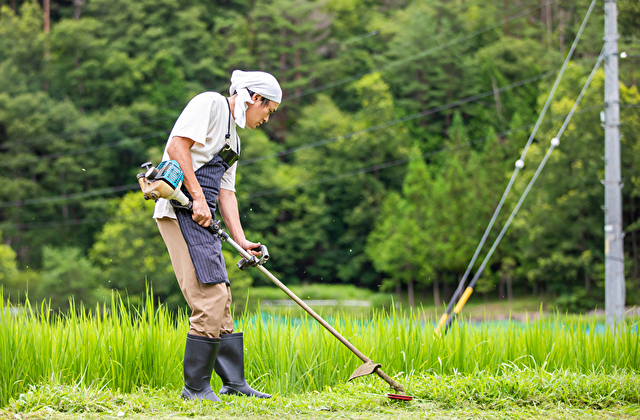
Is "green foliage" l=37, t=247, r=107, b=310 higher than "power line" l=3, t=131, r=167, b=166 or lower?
lower

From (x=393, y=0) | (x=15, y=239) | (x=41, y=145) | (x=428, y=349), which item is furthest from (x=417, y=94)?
(x=428, y=349)

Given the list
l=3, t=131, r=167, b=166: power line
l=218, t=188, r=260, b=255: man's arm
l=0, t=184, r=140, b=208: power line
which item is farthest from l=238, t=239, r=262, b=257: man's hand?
l=0, t=184, r=140, b=208: power line

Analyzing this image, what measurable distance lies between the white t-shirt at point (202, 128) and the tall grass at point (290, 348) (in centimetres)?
93

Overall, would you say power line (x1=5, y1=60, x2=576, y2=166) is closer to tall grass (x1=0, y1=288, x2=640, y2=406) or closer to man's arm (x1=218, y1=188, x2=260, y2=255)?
tall grass (x1=0, y1=288, x2=640, y2=406)

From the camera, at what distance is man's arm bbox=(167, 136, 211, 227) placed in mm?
2904

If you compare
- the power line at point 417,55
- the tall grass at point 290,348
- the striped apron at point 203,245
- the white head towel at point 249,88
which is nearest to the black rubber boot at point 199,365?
the striped apron at point 203,245

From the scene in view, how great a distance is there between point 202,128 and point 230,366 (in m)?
1.20

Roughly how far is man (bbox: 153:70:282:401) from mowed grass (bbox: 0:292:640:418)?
25 cm

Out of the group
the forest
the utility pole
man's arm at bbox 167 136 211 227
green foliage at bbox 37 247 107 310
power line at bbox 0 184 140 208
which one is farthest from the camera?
power line at bbox 0 184 140 208

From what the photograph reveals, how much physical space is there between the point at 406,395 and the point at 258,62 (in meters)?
47.9

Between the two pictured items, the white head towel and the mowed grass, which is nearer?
the mowed grass

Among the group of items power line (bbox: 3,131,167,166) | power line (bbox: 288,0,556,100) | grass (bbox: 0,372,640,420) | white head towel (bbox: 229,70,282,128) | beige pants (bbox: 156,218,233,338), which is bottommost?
grass (bbox: 0,372,640,420)

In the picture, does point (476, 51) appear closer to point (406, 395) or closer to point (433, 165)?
point (433, 165)

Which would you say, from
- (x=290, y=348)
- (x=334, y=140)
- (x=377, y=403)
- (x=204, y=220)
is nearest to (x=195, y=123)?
(x=204, y=220)
